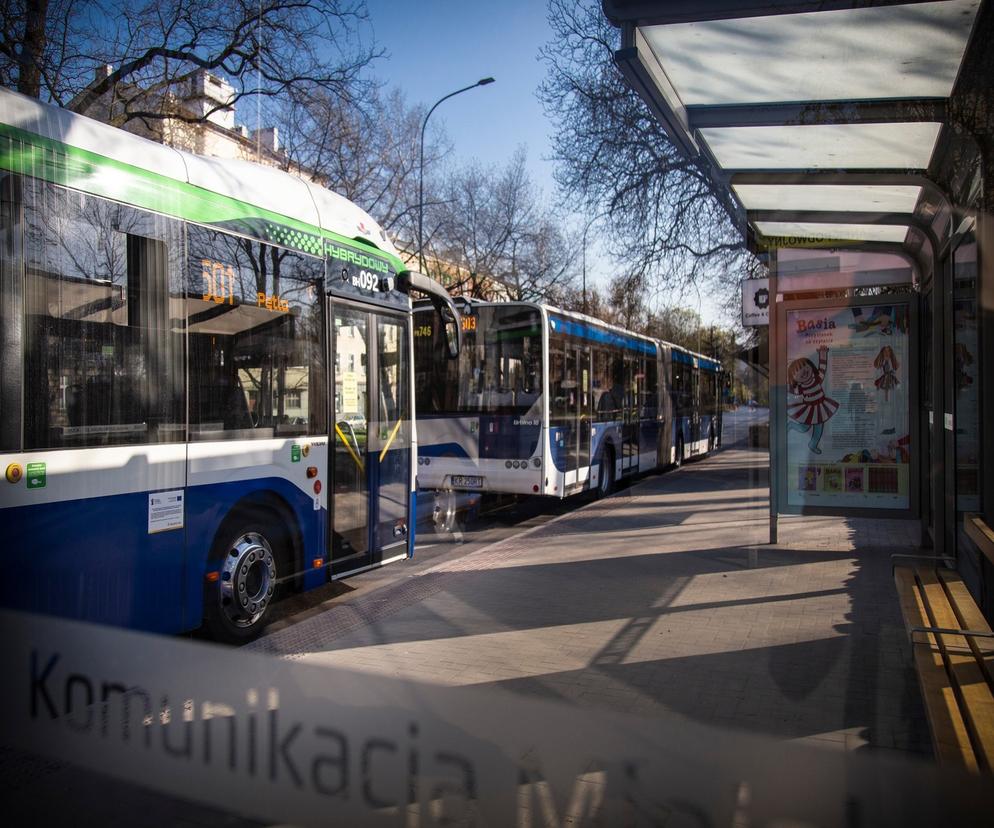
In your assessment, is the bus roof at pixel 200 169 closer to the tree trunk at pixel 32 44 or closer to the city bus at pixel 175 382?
the city bus at pixel 175 382

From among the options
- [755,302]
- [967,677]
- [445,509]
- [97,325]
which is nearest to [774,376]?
[755,302]

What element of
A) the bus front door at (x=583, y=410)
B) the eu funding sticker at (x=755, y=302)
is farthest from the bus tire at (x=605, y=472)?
the eu funding sticker at (x=755, y=302)

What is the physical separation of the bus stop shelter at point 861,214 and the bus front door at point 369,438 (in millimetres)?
3145

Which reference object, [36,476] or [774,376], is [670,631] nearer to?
[774,376]

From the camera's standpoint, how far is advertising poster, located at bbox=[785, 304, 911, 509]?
822 cm

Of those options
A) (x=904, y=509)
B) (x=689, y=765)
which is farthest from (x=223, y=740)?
(x=904, y=509)

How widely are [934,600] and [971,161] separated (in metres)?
2.83

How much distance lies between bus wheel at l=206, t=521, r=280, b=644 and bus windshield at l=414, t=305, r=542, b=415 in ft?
19.3

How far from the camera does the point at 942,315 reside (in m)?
6.77

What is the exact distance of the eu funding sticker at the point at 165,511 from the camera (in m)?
4.81

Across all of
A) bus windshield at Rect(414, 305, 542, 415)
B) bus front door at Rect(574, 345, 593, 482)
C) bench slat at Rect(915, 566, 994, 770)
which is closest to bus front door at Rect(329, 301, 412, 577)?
bus windshield at Rect(414, 305, 542, 415)

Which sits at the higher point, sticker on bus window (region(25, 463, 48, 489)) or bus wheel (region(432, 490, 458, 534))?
sticker on bus window (region(25, 463, 48, 489))

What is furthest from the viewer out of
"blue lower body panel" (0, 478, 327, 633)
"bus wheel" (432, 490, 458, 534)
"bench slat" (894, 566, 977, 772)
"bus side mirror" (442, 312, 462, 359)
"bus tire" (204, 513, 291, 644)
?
"bus wheel" (432, 490, 458, 534)

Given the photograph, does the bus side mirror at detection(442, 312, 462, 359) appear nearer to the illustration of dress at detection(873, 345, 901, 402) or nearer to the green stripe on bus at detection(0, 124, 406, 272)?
the green stripe on bus at detection(0, 124, 406, 272)
